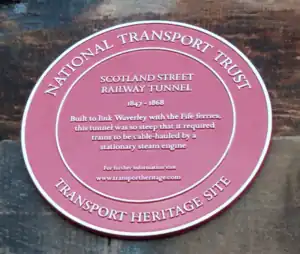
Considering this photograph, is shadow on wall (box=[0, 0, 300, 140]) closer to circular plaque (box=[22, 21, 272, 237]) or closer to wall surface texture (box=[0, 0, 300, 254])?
wall surface texture (box=[0, 0, 300, 254])

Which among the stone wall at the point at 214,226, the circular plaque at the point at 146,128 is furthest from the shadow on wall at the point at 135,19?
the stone wall at the point at 214,226

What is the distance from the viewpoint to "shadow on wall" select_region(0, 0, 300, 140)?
4469mm

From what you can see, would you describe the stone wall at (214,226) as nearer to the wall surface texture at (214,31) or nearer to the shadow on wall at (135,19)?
the wall surface texture at (214,31)

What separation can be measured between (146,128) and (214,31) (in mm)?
891

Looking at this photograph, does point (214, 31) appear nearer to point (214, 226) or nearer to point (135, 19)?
point (135, 19)

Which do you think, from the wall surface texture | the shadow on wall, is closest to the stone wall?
the wall surface texture

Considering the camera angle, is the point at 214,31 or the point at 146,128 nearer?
the point at 146,128

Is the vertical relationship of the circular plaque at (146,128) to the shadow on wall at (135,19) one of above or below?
below

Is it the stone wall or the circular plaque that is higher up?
the circular plaque

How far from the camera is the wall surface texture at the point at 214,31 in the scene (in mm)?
4020

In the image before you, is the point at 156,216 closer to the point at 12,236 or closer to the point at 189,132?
the point at 189,132

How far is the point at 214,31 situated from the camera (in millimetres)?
4688

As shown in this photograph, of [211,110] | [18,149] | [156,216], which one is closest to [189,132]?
[211,110]

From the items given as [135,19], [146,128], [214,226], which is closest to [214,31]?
[135,19]
